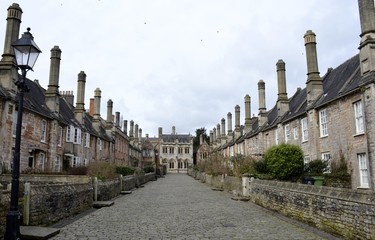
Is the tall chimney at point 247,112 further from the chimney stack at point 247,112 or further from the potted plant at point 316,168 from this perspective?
the potted plant at point 316,168

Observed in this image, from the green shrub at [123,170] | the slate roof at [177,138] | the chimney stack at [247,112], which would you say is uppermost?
the slate roof at [177,138]

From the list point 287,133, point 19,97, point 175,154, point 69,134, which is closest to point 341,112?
point 287,133

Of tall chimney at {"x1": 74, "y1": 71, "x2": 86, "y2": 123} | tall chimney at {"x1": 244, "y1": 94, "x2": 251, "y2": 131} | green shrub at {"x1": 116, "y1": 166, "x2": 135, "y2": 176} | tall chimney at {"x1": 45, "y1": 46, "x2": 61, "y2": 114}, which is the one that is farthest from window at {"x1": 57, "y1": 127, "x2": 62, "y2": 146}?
tall chimney at {"x1": 244, "y1": 94, "x2": 251, "y2": 131}

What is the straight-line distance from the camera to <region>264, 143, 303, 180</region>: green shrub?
19.8 metres

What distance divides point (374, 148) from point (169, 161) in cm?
8376

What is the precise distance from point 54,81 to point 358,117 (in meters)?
24.8

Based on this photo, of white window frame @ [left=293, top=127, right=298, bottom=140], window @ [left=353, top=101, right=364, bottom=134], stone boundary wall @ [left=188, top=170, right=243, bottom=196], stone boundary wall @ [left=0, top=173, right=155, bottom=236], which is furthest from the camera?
white window frame @ [left=293, top=127, right=298, bottom=140]

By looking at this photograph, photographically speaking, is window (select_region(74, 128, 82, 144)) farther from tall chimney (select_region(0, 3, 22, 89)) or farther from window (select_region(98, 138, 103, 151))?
tall chimney (select_region(0, 3, 22, 89))

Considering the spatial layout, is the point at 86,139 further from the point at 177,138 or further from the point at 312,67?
the point at 177,138

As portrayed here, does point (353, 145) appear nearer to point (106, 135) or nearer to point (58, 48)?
point (58, 48)

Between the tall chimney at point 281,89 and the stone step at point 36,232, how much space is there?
25.4 meters

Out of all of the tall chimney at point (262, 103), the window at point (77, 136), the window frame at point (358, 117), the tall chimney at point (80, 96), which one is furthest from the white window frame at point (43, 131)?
the window frame at point (358, 117)

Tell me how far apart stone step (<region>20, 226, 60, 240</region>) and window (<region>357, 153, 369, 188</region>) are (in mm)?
16260

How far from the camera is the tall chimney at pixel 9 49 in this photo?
2167 centimetres
